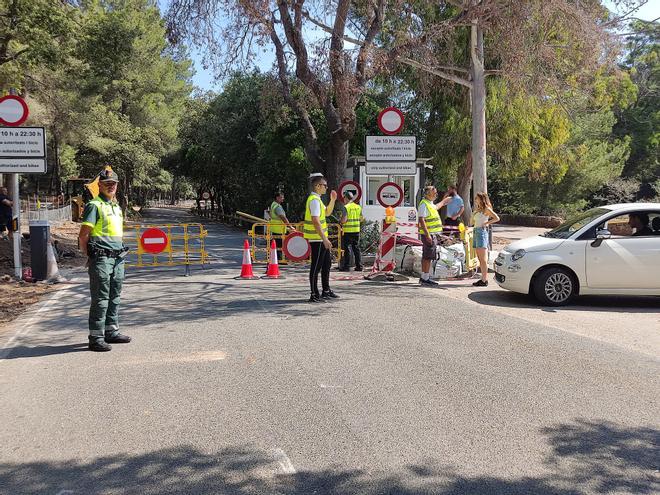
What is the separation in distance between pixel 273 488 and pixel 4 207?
49.9 feet

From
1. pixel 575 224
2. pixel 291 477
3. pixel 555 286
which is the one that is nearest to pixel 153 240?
pixel 555 286

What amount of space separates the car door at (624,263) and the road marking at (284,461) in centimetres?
680

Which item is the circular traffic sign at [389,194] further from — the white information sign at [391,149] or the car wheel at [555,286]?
the car wheel at [555,286]

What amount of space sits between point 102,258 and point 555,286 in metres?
6.66

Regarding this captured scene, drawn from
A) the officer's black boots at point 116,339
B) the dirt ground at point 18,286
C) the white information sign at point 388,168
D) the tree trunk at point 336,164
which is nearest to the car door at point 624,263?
the white information sign at point 388,168

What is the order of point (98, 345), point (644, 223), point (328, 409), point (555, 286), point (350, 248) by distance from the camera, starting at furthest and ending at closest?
point (350, 248) → point (644, 223) → point (555, 286) → point (98, 345) → point (328, 409)

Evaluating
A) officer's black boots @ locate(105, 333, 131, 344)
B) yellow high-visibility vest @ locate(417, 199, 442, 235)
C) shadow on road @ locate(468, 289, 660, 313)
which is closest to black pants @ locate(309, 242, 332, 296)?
yellow high-visibility vest @ locate(417, 199, 442, 235)

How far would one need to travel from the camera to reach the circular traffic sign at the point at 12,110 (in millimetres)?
10820

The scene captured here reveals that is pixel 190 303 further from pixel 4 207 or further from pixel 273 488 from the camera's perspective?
pixel 4 207

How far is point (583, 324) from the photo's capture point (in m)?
8.05

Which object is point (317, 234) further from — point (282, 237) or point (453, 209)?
point (453, 209)

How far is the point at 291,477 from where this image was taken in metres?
3.62

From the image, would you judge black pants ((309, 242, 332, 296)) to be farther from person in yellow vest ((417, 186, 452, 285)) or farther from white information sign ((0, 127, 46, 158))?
white information sign ((0, 127, 46, 158))

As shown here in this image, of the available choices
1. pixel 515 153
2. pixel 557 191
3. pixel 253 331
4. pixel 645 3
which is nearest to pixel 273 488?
pixel 253 331
